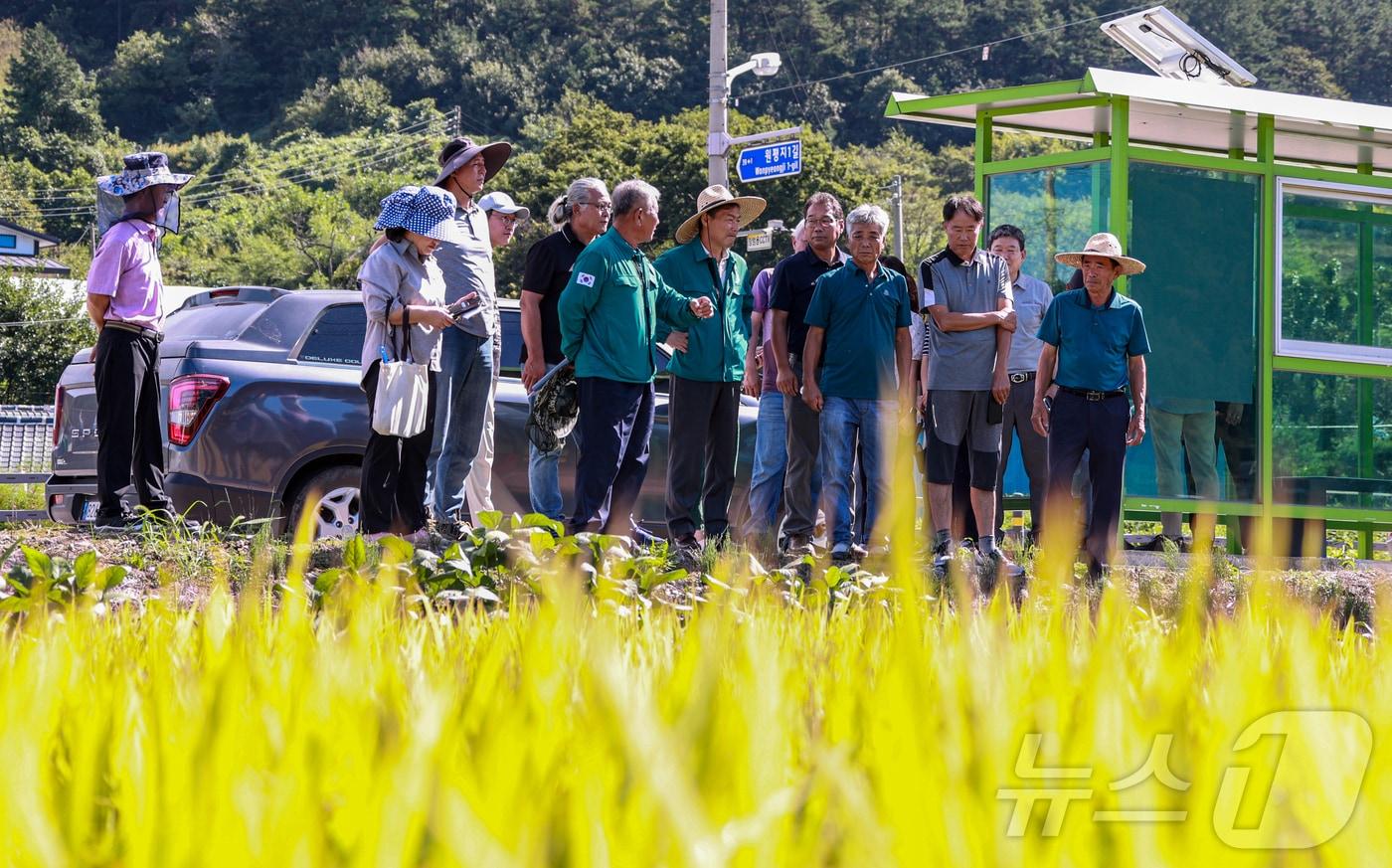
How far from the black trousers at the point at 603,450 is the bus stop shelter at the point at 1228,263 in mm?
3519

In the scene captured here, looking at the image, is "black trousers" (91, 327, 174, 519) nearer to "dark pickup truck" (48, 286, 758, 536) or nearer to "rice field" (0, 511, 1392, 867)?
"dark pickup truck" (48, 286, 758, 536)

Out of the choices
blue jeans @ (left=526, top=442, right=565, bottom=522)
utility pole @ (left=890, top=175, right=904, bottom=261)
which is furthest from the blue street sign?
utility pole @ (left=890, top=175, right=904, bottom=261)

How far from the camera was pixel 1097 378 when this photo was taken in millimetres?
7641

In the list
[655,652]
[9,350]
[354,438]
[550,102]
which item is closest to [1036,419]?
[354,438]

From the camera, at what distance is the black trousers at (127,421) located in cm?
688

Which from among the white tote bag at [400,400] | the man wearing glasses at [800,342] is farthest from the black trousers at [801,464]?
the white tote bag at [400,400]

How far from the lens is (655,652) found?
244 cm

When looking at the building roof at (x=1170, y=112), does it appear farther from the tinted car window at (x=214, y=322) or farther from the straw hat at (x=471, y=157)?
the tinted car window at (x=214, y=322)

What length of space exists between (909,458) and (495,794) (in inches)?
16.7

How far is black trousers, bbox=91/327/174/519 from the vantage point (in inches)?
271

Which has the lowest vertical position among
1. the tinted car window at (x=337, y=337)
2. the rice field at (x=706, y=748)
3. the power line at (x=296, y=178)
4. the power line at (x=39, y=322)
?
the rice field at (x=706, y=748)

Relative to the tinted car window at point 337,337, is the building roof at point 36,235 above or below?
above

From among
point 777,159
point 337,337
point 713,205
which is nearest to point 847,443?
point 713,205

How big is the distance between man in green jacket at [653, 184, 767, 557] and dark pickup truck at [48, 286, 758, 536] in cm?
118
